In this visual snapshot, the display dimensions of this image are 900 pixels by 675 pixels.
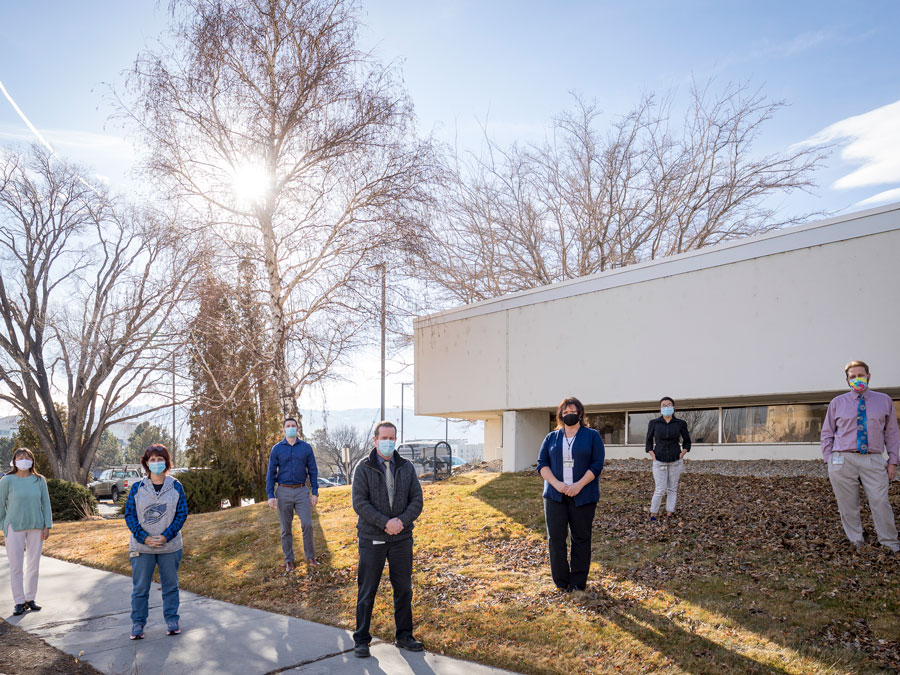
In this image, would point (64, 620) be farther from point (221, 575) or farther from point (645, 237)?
point (645, 237)

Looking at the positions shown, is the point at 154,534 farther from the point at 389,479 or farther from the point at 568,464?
the point at 568,464

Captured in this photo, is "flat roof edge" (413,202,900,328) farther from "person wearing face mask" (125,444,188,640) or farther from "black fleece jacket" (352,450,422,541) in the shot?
"person wearing face mask" (125,444,188,640)

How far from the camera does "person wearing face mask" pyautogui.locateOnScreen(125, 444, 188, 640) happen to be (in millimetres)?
6164

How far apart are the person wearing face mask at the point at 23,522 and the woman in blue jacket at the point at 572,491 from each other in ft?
18.3

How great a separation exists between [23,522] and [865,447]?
377 inches

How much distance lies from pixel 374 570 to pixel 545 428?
1357 cm

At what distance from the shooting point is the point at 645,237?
82.6 feet

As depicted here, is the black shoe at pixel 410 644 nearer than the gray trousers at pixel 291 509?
Yes

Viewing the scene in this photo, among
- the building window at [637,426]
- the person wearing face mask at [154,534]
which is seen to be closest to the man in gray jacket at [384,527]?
the person wearing face mask at [154,534]

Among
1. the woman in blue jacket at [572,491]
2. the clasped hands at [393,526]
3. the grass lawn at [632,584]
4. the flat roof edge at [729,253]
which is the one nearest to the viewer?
the grass lawn at [632,584]

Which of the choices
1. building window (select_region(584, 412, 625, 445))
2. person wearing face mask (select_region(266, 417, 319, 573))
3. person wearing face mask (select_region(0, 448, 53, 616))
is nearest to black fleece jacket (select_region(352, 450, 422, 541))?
person wearing face mask (select_region(266, 417, 319, 573))

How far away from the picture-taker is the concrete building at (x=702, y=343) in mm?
11609

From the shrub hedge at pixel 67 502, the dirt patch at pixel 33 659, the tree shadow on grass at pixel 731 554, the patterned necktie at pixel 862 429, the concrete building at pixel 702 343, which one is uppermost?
the concrete building at pixel 702 343

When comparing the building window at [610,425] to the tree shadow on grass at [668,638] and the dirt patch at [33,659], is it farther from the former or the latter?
the dirt patch at [33,659]
